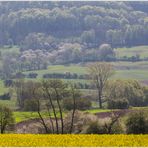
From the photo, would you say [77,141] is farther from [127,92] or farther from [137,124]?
[127,92]

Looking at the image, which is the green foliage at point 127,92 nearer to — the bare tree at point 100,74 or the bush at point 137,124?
the bare tree at point 100,74

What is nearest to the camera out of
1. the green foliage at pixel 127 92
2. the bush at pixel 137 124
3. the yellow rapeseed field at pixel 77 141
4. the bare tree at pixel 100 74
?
the yellow rapeseed field at pixel 77 141

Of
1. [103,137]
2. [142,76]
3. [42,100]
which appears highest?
[103,137]

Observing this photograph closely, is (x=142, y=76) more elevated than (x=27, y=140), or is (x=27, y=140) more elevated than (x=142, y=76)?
(x=27, y=140)

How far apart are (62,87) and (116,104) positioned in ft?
122

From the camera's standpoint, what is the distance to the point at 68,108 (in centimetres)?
5669

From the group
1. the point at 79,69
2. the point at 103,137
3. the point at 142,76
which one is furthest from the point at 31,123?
the point at 79,69

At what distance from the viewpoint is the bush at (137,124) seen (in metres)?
28.1

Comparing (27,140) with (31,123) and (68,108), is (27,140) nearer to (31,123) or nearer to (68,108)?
(68,108)

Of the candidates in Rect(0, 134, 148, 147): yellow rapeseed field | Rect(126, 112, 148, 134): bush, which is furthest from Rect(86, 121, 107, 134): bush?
Rect(0, 134, 148, 147): yellow rapeseed field

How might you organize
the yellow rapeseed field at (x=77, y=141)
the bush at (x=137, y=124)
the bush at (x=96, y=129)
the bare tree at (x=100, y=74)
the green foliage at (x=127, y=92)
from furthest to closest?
the bare tree at (x=100, y=74) < the green foliage at (x=127, y=92) < the bush at (x=96, y=129) < the bush at (x=137, y=124) < the yellow rapeseed field at (x=77, y=141)

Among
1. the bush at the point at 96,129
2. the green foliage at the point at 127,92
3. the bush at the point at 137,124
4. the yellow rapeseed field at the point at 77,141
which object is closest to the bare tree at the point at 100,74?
the green foliage at the point at 127,92

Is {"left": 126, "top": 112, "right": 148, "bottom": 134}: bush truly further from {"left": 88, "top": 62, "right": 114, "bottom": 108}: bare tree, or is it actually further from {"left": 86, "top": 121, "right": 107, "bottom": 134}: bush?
{"left": 88, "top": 62, "right": 114, "bottom": 108}: bare tree

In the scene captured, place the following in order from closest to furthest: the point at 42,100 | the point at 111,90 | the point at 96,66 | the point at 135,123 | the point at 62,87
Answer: the point at 135,123
the point at 62,87
the point at 42,100
the point at 111,90
the point at 96,66
